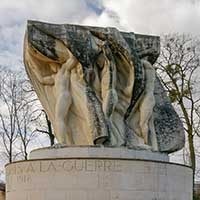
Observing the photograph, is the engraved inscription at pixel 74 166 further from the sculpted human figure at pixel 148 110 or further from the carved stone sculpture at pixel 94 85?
the sculpted human figure at pixel 148 110

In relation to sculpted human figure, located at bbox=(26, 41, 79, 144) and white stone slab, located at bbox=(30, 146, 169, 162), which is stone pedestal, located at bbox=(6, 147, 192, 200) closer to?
white stone slab, located at bbox=(30, 146, 169, 162)

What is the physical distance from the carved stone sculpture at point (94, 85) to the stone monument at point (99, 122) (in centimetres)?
3

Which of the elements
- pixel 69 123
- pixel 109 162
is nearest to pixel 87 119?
pixel 69 123

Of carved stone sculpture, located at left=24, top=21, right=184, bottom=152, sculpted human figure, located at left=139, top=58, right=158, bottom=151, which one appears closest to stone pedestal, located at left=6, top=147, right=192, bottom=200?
carved stone sculpture, located at left=24, top=21, right=184, bottom=152

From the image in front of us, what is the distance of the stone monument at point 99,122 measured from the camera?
1272 cm

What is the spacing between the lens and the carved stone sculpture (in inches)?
555

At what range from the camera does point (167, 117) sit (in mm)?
15266

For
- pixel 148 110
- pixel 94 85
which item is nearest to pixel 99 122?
pixel 94 85

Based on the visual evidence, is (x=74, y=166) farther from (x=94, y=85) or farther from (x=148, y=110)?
(x=148, y=110)

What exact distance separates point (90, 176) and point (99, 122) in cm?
166

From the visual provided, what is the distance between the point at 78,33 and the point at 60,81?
135 centimetres

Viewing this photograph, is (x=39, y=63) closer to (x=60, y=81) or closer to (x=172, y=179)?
(x=60, y=81)

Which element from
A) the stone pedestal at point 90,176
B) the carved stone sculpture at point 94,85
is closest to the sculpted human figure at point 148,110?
the carved stone sculpture at point 94,85

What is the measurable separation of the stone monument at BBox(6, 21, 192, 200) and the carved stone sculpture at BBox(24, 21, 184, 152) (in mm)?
26
